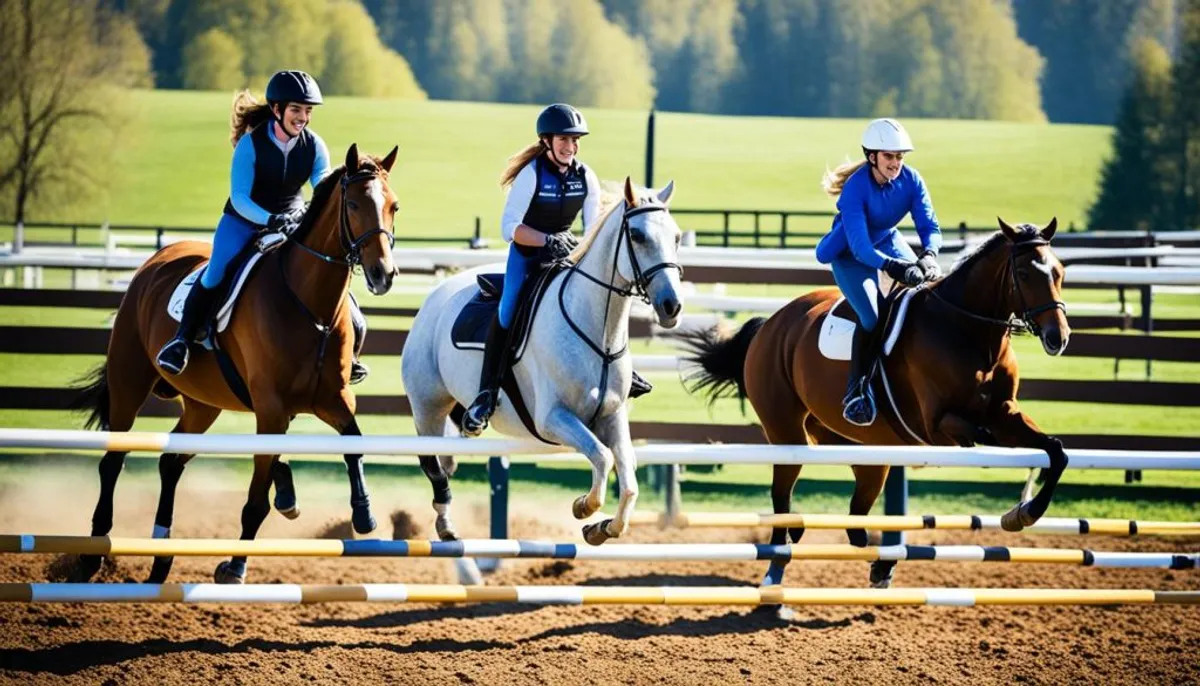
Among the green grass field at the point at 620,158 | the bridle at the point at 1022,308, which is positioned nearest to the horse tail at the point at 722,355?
the bridle at the point at 1022,308

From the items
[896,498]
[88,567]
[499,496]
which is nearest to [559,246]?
[499,496]

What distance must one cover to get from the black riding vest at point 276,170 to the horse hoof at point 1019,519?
4029 mm

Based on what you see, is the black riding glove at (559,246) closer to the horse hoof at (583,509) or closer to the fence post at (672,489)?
the horse hoof at (583,509)

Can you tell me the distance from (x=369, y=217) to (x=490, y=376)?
0.97 meters

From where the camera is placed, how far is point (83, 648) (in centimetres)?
682

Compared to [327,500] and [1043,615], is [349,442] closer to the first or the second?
[1043,615]

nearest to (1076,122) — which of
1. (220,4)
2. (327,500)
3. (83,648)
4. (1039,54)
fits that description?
(1039,54)

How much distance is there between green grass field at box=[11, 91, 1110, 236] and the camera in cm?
6281

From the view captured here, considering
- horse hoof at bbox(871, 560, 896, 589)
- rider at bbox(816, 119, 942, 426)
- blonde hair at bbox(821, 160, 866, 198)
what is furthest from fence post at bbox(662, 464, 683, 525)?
blonde hair at bbox(821, 160, 866, 198)

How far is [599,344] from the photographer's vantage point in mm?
6742

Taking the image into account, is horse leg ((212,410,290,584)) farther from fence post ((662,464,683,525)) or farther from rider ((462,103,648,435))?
fence post ((662,464,683,525))

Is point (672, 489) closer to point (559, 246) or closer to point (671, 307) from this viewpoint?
point (559, 246)

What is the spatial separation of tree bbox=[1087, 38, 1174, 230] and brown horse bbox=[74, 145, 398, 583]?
4932 centimetres

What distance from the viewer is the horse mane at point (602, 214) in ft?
22.3
